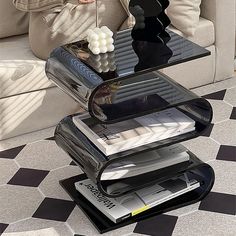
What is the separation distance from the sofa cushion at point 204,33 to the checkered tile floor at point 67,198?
431 mm

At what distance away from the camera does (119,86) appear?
2.46 m

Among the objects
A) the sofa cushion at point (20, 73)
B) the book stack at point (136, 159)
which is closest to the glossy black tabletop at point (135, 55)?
the book stack at point (136, 159)

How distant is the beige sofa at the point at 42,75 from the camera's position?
119 inches

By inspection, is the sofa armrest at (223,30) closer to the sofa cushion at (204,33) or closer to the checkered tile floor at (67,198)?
the sofa cushion at (204,33)

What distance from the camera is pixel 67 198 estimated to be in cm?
267

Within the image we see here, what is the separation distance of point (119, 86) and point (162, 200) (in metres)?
0.48

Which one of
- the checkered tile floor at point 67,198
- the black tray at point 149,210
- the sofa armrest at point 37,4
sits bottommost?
the checkered tile floor at point 67,198

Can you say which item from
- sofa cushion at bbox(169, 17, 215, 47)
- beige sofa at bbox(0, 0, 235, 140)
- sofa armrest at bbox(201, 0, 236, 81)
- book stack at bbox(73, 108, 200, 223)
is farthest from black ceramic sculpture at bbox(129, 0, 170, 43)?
sofa armrest at bbox(201, 0, 236, 81)

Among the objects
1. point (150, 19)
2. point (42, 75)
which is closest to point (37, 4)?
point (42, 75)

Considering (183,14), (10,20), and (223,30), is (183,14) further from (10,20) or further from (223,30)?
(10,20)

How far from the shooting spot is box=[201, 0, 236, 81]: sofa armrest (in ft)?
11.3

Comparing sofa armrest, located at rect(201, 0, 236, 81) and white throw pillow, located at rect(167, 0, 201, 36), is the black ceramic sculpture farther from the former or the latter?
sofa armrest, located at rect(201, 0, 236, 81)

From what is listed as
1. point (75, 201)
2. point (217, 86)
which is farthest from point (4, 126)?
point (217, 86)

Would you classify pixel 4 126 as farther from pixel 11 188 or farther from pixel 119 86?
pixel 119 86
